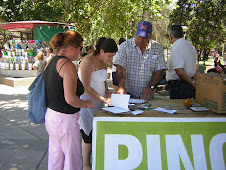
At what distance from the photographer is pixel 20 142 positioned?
394 centimetres

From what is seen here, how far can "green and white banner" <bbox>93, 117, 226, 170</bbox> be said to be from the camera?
6.57ft

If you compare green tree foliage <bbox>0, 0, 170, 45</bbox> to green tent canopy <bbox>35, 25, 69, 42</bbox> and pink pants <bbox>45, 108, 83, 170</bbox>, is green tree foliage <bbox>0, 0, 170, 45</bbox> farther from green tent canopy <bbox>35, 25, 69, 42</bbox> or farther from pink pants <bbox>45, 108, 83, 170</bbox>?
pink pants <bbox>45, 108, 83, 170</bbox>

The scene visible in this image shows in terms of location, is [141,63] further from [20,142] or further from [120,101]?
[20,142]

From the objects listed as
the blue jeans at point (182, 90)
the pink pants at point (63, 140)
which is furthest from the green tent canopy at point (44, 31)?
the pink pants at point (63, 140)

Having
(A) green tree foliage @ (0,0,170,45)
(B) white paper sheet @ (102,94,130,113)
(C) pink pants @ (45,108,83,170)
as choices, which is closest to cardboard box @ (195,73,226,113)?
(B) white paper sheet @ (102,94,130,113)

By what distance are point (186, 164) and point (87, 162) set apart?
1.31 m

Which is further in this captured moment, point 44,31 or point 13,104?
point 44,31

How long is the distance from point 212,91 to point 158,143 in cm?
75

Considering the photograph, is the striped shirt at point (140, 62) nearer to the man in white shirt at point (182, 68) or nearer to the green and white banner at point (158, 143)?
the man in white shirt at point (182, 68)

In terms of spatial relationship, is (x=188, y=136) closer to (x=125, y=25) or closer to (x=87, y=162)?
(x=87, y=162)

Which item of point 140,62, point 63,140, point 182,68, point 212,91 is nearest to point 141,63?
point 140,62

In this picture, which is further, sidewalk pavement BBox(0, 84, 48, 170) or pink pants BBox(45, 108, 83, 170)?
sidewalk pavement BBox(0, 84, 48, 170)

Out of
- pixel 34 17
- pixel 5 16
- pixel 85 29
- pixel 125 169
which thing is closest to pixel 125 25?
pixel 85 29

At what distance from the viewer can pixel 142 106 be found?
252 cm
